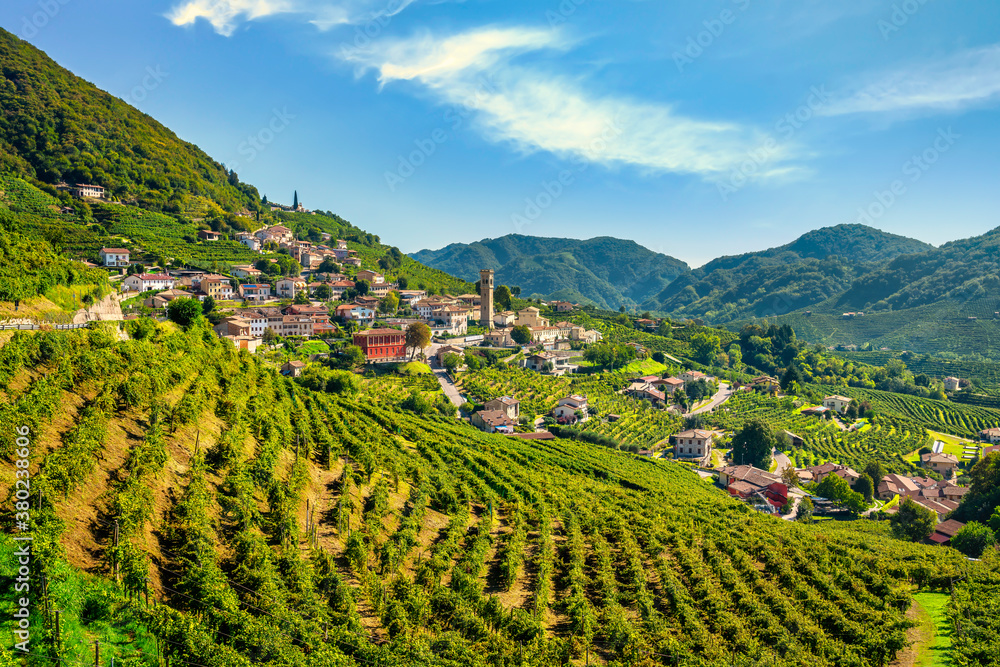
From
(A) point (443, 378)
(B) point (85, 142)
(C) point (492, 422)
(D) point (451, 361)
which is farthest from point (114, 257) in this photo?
(C) point (492, 422)

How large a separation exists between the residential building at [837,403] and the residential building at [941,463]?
61.3 ft

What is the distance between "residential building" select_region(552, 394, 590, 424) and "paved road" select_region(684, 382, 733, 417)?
59.9 feet

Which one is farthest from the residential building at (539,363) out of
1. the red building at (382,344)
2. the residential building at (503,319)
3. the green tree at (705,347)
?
the green tree at (705,347)

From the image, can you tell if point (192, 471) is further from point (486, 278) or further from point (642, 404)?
point (486, 278)

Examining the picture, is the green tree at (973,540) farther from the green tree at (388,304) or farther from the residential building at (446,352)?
the green tree at (388,304)

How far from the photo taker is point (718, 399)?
75062 millimetres

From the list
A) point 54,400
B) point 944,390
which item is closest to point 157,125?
point 54,400

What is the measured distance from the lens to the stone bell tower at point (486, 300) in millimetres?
84500

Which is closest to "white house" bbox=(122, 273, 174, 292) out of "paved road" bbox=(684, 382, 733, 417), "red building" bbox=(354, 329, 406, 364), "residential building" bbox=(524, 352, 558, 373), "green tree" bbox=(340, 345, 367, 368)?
"red building" bbox=(354, 329, 406, 364)

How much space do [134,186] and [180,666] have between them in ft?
334

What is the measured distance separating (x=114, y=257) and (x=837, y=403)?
96.3 m

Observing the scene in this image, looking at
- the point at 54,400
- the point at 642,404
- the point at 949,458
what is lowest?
the point at 949,458

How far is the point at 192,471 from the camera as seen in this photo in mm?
14367

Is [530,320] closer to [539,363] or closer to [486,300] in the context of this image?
[486,300]
